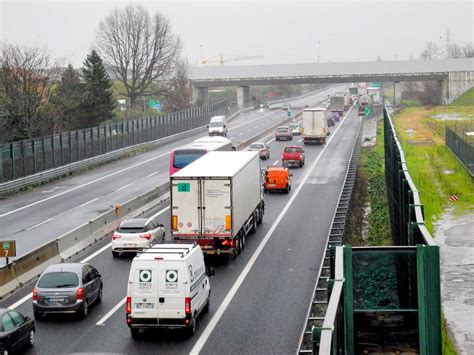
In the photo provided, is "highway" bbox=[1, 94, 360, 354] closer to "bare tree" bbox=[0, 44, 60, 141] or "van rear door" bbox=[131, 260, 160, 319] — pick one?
"van rear door" bbox=[131, 260, 160, 319]

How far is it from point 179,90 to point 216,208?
108 metres

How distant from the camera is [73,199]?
5050cm

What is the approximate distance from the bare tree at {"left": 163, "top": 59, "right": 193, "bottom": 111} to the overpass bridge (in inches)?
265

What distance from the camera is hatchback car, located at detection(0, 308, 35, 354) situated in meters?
20.1

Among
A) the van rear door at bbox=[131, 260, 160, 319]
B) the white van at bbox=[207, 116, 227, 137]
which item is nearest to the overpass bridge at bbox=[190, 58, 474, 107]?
the white van at bbox=[207, 116, 227, 137]

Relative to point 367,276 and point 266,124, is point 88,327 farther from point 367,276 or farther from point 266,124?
point 266,124

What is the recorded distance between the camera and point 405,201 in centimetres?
2636

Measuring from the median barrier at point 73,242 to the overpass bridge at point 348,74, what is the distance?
362 feet

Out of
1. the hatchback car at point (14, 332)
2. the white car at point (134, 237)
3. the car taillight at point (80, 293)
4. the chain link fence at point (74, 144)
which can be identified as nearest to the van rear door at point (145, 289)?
the hatchback car at point (14, 332)

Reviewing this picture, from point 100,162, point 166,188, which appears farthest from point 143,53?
point 166,188

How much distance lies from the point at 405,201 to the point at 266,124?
9037 cm

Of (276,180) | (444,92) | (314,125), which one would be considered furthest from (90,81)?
(444,92)

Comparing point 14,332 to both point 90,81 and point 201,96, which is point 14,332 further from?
point 201,96

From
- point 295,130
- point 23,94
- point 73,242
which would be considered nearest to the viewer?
point 73,242
